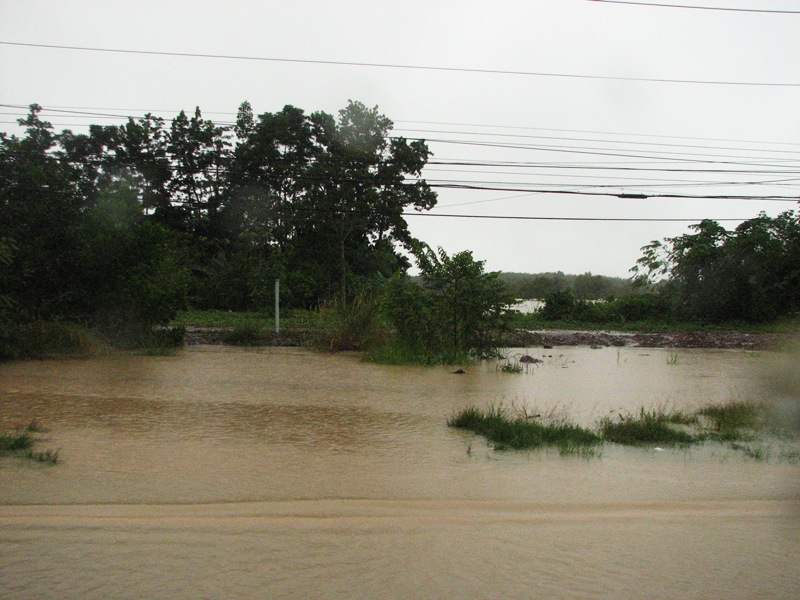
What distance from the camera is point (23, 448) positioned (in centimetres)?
781

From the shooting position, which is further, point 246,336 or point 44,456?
point 246,336

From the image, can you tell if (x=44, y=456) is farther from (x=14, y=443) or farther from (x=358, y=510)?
(x=358, y=510)

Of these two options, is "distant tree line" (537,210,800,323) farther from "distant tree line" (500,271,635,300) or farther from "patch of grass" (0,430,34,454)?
"patch of grass" (0,430,34,454)

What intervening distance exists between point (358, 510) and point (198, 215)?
3919cm

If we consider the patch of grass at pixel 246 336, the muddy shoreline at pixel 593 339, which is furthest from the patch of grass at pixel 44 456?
the patch of grass at pixel 246 336

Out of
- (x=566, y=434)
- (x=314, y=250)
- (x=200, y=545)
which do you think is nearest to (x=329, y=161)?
(x=314, y=250)

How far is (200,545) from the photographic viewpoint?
5340mm

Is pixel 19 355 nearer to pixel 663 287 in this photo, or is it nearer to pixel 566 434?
pixel 566 434

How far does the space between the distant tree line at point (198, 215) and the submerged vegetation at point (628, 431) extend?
488 inches

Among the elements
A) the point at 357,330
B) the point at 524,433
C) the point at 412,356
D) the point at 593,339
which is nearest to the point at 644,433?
the point at 524,433

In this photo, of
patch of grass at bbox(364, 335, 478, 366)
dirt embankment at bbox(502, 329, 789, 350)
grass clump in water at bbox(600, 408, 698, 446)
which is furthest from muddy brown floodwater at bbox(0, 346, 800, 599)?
dirt embankment at bbox(502, 329, 789, 350)

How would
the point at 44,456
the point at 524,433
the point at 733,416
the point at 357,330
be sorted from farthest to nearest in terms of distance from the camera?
the point at 357,330 → the point at 733,416 → the point at 524,433 → the point at 44,456

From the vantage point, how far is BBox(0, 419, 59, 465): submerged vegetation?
7.45m

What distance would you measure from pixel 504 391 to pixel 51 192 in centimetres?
1302
